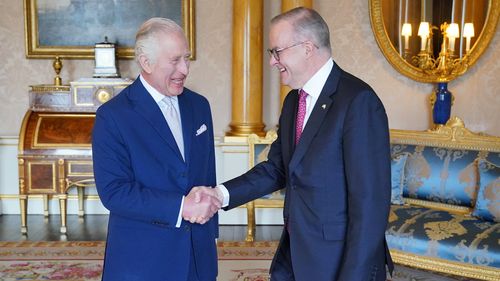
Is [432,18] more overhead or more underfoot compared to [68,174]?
more overhead

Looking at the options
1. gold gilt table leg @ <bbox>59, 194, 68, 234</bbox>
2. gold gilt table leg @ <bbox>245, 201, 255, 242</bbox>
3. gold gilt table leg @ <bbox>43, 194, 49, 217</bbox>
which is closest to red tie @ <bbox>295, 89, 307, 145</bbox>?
gold gilt table leg @ <bbox>245, 201, 255, 242</bbox>

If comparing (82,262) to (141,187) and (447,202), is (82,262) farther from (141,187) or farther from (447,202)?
(447,202)

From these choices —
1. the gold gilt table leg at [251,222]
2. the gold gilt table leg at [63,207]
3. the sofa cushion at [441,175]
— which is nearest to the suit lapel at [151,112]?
the sofa cushion at [441,175]

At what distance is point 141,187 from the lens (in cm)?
207

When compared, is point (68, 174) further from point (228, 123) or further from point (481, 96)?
point (481, 96)

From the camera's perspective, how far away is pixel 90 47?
5891 millimetres

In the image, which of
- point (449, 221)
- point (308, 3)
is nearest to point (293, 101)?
point (449, 221)

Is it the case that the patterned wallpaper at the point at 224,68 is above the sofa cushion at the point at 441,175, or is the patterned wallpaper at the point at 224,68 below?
above

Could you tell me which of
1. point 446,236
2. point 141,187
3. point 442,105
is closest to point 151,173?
point 141,187

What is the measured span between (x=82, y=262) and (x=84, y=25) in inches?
103

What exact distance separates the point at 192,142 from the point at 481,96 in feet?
13.8

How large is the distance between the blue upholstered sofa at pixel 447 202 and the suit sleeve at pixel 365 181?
1.93 m

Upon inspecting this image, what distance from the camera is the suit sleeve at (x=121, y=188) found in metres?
2.02

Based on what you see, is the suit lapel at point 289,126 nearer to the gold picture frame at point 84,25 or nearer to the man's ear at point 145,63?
the man's ear at point 145,63
